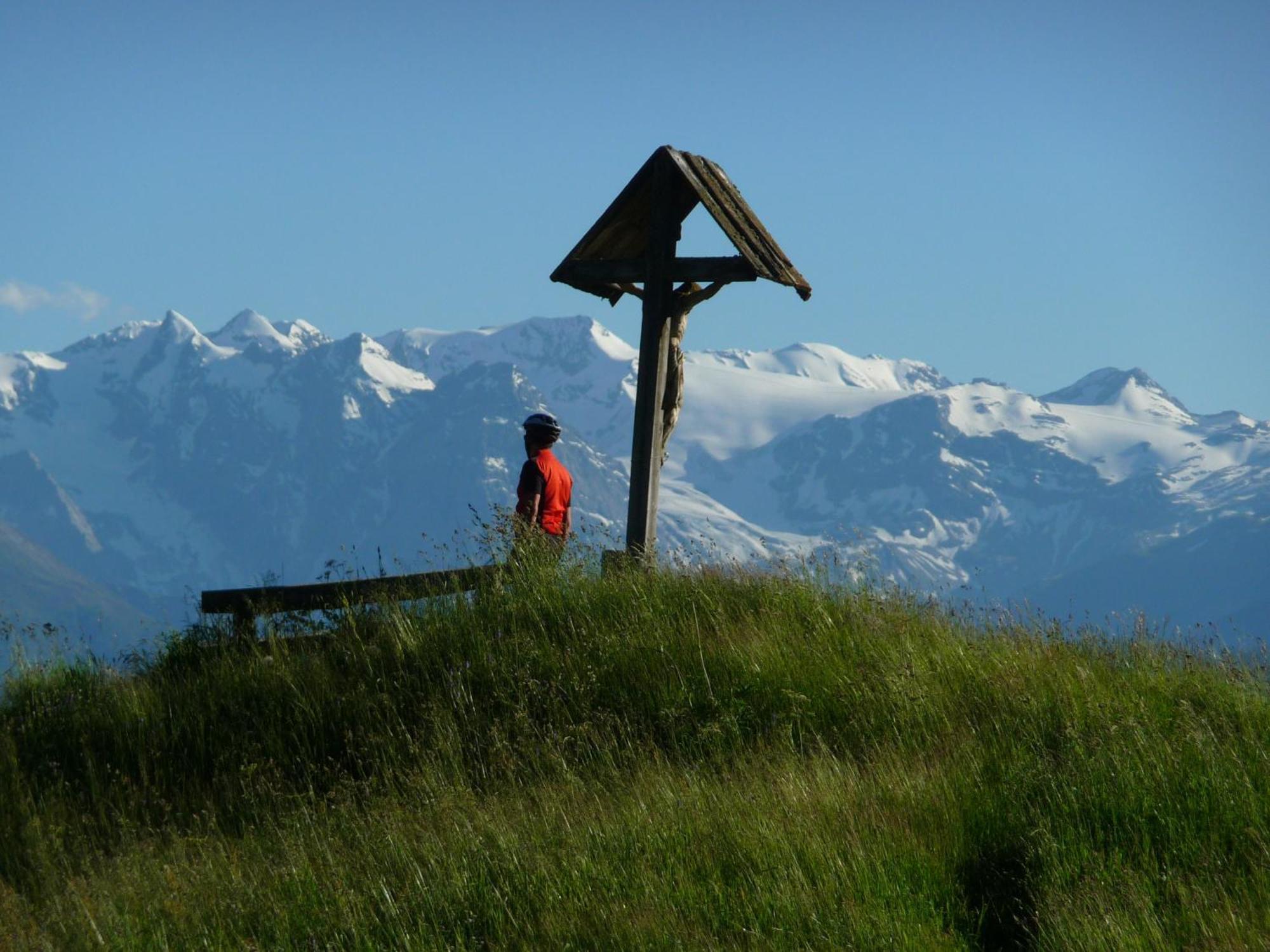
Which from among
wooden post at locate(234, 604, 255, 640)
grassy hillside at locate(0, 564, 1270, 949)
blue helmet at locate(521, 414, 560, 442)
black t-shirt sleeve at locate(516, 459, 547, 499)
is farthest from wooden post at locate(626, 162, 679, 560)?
wooden post at locate(234, 604, 255, 640)

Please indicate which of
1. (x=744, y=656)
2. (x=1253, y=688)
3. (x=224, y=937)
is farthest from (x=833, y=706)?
(x=224, y=937)

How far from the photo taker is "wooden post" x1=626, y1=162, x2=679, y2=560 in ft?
38.1

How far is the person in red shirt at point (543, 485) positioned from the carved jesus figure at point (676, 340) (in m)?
0.96

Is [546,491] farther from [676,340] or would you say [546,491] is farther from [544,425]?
[676,340]

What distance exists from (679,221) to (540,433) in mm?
2167

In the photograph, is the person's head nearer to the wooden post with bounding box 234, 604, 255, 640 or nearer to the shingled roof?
the shingled roof

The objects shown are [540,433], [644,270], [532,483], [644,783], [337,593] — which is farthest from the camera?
[644,270]

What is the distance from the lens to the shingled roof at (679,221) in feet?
36.3

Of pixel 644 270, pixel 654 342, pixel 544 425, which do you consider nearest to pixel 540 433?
pixel 544 425

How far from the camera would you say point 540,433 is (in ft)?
37.4

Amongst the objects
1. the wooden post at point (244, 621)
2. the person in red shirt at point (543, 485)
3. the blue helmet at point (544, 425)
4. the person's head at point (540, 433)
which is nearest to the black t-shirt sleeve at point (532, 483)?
the person in red shirt at point (543, 485)

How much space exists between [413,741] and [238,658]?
223 centimetres

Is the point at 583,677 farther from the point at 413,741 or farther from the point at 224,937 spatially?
the point at 224,937

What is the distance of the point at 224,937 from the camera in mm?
6094
